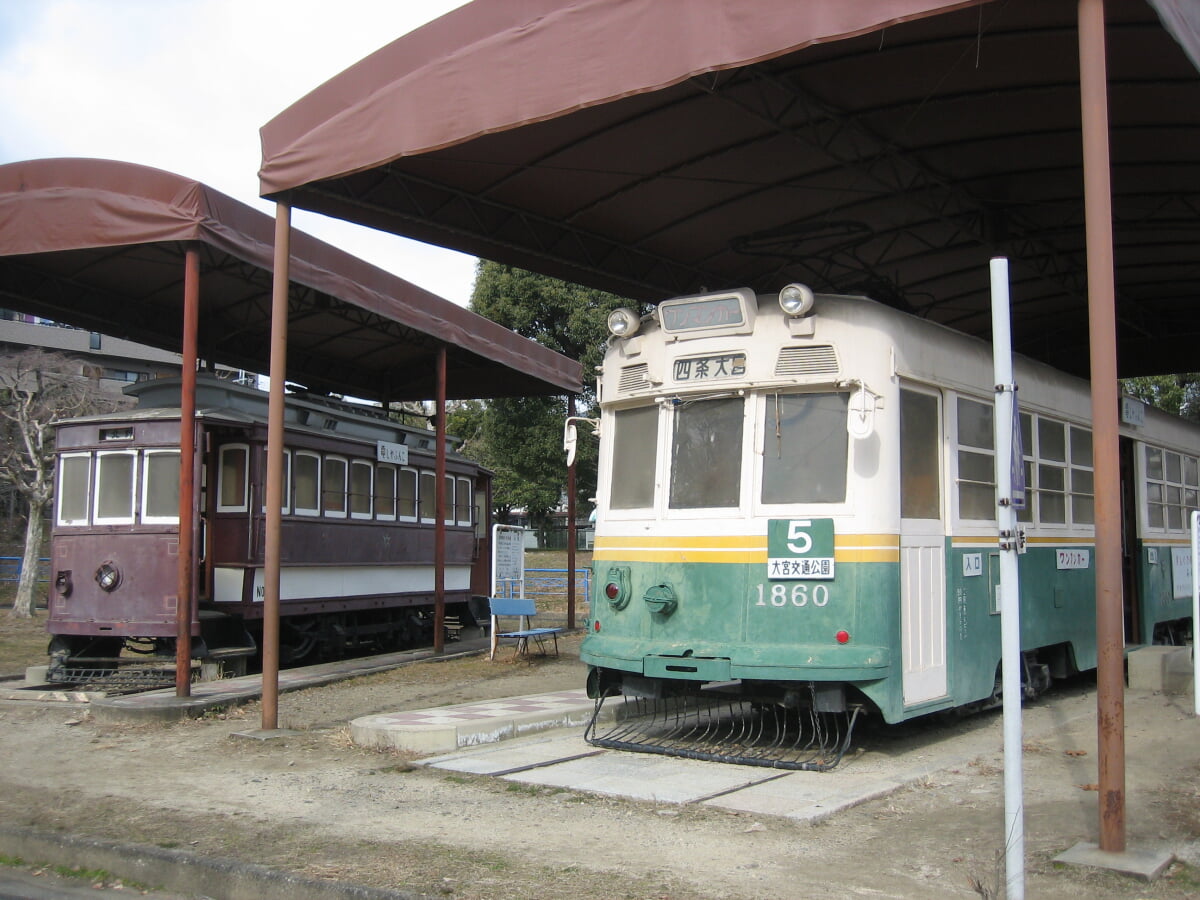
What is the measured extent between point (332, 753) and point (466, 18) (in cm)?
529

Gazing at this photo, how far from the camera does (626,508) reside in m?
8.50

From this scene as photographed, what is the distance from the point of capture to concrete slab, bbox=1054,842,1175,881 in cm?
486

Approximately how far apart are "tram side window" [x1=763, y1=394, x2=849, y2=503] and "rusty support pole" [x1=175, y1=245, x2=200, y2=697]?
18.2ft

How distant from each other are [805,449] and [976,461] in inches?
68.4

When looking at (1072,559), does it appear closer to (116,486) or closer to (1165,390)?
(116,486)

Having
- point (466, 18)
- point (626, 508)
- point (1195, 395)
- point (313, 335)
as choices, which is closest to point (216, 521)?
point (313, 335)

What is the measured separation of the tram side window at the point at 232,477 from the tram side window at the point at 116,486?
100 cm

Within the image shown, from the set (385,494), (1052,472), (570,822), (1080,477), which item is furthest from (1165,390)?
(570,822)

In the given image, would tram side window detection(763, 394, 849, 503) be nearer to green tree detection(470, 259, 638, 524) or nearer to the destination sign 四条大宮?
the destination sign 四条大宮

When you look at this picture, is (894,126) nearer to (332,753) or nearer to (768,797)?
(768,797)

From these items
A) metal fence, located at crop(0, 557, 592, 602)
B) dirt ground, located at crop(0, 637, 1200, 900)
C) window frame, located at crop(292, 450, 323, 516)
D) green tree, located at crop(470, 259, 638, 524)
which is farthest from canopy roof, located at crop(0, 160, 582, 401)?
green tree, located at crop(470, 259, 638, 524)

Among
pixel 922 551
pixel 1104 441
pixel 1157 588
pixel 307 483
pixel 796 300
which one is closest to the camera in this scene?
pixel 1104 441

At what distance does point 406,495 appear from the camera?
17.0 metres

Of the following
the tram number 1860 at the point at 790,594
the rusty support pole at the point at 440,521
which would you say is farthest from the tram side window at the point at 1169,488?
the rusty support pole at the point at 440,521
